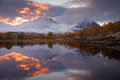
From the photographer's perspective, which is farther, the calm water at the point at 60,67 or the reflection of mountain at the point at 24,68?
the reflection of mountain at the point at 24,68

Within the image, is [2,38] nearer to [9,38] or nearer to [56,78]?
[9,38]

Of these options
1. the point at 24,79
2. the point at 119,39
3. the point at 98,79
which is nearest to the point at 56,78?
the point at 24,79

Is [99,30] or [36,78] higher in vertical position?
[99,30]

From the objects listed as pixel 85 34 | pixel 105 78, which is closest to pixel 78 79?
pixel 105 78

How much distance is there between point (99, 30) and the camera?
124750 mm

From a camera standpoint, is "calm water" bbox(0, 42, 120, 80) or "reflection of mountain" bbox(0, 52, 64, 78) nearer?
"calm water" bbox(0, 42, 120, 80)

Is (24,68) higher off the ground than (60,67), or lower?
higher

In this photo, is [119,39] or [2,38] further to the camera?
[2,38]

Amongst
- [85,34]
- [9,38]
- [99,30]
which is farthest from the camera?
[9,38]

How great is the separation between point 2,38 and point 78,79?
161m

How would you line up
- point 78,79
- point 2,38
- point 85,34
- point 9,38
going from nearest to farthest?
point 78,79 < point 85,34 < point 2,38 < point 9,38

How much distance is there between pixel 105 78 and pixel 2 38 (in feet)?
531

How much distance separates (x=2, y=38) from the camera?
153125 mm

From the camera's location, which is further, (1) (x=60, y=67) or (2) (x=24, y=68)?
(1) (x=60, y=67)
